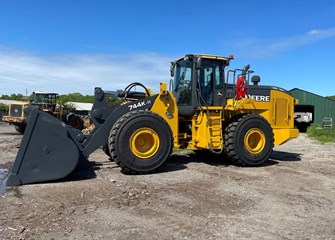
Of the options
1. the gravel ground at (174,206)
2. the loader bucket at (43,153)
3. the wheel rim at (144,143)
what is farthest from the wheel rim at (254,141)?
the loader bucket at (43,153)

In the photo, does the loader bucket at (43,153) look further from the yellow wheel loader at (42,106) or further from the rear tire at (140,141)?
the yellow wheel loader at (42,106)

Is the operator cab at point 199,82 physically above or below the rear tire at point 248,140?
above

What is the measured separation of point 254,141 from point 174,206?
439 cm

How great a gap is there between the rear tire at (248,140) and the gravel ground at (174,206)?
0.63 metres

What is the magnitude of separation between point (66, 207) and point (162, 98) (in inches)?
154

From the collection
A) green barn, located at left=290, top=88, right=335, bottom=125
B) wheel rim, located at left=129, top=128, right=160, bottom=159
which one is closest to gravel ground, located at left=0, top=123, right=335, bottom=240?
wheel rim, located at left=129, top=128, right=160, bottom=159

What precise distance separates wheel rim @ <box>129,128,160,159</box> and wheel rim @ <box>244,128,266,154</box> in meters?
2.44

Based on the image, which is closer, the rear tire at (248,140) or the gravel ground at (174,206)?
the gravel ground at (174,206)

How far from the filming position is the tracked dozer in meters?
6.78

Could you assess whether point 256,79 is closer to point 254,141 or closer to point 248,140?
point 254,141

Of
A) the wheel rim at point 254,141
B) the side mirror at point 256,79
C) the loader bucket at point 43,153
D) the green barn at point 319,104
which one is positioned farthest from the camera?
the green barn at point 319,104

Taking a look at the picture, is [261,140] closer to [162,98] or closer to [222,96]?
[222,96]

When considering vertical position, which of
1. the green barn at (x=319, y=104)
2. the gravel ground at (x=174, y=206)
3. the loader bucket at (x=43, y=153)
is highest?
the green barn at (x=319, y=104)

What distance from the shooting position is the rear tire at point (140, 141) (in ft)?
24.4
